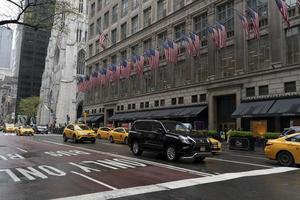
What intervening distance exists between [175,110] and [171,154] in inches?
962

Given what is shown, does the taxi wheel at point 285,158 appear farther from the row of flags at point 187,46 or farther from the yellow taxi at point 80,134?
the yellow taxi at point 80,134

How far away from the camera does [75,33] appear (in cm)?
9819

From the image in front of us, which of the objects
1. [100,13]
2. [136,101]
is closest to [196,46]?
[136,101]

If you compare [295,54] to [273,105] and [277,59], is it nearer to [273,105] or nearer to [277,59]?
[277,59]

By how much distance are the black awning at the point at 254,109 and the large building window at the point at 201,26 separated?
32.0ft

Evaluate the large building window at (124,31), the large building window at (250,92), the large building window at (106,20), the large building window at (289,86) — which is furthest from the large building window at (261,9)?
the large building window at (106,20)

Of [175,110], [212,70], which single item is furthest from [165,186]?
[175,110]

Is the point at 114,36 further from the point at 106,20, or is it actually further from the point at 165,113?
the point at 165,113

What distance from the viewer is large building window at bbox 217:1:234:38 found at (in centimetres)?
3409

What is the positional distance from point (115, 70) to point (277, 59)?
86.4 feet

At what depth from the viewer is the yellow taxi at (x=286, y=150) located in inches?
554

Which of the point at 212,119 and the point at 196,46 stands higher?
the point at 196,46

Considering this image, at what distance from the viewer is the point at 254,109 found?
95.0ft

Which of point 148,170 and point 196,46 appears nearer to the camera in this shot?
point 148,170
